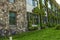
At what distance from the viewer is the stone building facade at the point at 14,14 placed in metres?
27.1

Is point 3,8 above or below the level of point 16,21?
above

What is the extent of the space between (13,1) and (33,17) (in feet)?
32.3

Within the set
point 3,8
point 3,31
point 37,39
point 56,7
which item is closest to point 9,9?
point 3,8

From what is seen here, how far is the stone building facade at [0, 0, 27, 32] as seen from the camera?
2711cm

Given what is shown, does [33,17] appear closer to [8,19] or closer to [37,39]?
[8,19]

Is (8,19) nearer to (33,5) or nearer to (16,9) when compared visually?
(16,9)

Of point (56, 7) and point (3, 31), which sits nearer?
point (3, 31)

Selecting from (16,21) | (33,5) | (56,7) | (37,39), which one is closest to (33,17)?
(33,5)

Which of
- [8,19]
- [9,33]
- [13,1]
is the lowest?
[9,33]

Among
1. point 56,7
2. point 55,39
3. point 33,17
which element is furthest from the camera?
point 56,7

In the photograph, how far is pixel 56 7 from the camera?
206 ft

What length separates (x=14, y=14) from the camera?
29516 millimetres

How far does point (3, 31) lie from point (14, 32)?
2369mm

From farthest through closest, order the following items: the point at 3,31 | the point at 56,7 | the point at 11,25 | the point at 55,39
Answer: the point at 56,7
the point at 11,25
the point at 3,31
the point at 55,39
